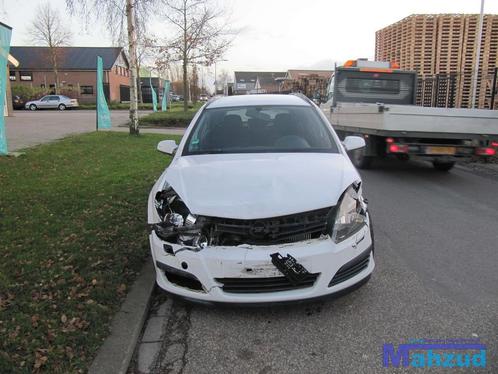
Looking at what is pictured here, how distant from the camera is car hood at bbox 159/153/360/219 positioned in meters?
3.16

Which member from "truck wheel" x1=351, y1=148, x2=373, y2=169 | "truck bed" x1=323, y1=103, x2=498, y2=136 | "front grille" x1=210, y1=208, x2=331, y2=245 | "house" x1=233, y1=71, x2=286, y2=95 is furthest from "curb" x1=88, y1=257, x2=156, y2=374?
"house" x1=233, y1=71, x2=286, y2=95

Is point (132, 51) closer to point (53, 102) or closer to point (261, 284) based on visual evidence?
point (261, 284)

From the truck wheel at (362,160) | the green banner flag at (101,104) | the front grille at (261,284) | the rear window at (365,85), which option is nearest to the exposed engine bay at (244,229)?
the front grille at (261,284)

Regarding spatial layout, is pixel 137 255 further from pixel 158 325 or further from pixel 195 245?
pixel 195 245

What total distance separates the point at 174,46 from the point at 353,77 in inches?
695

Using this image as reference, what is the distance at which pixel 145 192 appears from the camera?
7109 mm

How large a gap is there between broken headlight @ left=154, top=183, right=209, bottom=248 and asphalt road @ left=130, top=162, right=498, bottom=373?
0.53m

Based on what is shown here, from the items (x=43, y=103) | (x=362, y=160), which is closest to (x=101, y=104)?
(x=362, y=160)

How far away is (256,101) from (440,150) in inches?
187

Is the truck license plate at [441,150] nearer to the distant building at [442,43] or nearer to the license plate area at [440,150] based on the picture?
the license plate area at [440,150]

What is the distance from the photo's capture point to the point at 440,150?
8484 mm

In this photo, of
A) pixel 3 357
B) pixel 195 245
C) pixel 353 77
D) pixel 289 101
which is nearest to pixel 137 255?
pixel 195 245

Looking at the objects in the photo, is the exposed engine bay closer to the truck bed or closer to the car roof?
the car roof

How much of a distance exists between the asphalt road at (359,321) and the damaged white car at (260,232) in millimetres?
278
